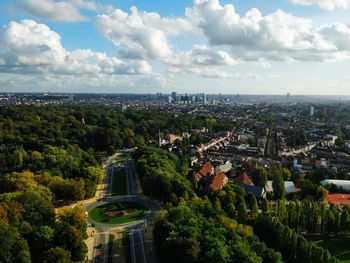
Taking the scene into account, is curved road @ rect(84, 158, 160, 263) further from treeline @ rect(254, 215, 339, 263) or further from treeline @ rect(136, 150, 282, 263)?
treeline @ rect(254, 215, 339, 263)

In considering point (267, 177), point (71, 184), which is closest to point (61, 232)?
point (71, 184)

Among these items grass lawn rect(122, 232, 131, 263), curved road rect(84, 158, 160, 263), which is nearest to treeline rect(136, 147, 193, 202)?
curved road rect(84, 158, 160, 263)

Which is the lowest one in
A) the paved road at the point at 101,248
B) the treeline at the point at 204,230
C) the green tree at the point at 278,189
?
the paved road at the point at 101,248

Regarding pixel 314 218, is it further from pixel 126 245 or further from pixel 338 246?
pixel 126 245

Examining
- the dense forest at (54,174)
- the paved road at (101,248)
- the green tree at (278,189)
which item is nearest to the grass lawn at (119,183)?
the dense forest at (54,174)

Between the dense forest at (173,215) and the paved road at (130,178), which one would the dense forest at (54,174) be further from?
the paved road at (130,178)
